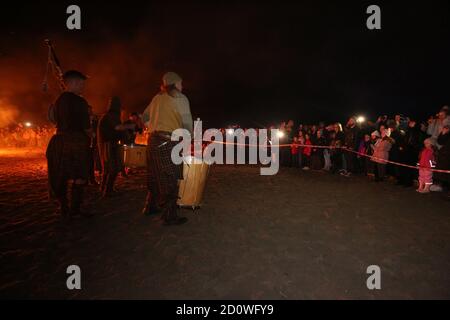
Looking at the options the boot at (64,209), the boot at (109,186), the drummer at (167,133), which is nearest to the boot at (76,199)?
the boot at (64,209)

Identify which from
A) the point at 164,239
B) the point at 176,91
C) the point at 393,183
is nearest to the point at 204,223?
the point at 164,239

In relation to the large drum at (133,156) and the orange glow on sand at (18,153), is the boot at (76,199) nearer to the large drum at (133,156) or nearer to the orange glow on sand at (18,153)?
the large drum at (133,156)

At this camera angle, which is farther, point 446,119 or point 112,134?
point 446,119

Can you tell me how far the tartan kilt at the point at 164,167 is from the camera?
4.20 meters

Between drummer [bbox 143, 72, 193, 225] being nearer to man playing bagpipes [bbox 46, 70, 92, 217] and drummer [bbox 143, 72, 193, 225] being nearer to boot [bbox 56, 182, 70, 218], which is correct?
man playing bagpipes [bbox 46, 70, 92, 217]

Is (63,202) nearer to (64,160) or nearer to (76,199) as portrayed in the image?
(76,199)

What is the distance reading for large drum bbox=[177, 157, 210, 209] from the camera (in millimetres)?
4711

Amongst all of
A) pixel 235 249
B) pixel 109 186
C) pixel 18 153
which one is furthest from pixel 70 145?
pixel 18 153

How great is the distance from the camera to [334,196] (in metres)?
6.28

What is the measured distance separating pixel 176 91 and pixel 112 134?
2.41 meters

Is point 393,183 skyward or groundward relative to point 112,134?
groundward

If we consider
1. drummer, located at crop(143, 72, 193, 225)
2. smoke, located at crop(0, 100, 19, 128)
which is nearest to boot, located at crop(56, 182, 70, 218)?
drummer, located at crop(143, 72, 193, 225)

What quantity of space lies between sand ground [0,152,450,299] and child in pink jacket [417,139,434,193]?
105 centimetres
